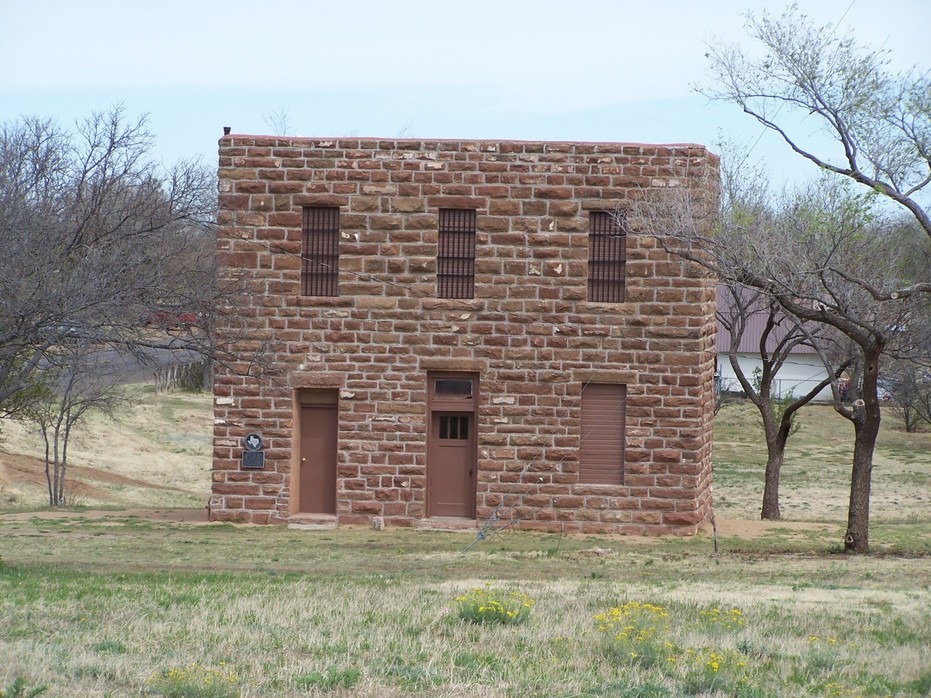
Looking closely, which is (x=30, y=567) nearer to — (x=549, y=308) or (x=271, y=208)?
(x=271, y=208)

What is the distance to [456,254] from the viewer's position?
21.2 m

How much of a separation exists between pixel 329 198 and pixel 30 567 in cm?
Result: 854

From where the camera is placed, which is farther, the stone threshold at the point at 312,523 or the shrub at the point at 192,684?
the stone threshold at the point at 312,523

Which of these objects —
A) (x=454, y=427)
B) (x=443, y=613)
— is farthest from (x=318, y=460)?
(x=443, y=613)

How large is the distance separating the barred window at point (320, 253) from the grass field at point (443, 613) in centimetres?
430

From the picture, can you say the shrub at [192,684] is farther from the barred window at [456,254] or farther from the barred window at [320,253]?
the barred window at [320,253]

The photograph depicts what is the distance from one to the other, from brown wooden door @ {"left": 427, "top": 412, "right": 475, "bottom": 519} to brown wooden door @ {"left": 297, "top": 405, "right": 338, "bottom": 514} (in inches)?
68.7

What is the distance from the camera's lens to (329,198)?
69.3ft

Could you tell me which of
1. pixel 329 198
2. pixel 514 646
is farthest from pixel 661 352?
pixel 514 646

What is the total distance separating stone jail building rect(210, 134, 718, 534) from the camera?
20.9m

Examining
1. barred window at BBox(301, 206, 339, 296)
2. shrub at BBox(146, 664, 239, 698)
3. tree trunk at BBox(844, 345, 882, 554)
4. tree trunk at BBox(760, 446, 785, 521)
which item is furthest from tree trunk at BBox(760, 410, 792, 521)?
shrub at BBox(146, 664, 239, 698)

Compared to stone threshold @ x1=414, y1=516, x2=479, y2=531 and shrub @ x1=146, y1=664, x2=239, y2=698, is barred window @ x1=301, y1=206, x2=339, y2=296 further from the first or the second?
shrub @ x1=146, y1=664, x2=239, y2=698

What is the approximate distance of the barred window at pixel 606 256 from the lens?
21.0 metres

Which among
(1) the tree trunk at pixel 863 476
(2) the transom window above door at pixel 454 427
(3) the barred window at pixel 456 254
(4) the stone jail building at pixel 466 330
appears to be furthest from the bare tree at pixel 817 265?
(2) the transom window above door at pixel 454 427
